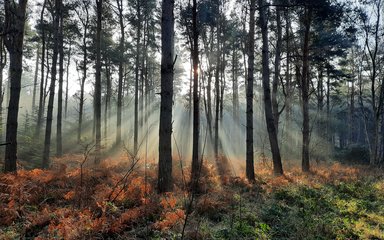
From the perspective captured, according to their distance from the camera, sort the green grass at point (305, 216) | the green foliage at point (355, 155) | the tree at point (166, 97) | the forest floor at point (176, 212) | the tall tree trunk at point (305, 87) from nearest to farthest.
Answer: the forest floor at point (176, 212) < the green grass at point (305, 216) < the tree at point (166, 97) < the tall tree trunk at point (305, 87) < the green foliage at point (355, 155)

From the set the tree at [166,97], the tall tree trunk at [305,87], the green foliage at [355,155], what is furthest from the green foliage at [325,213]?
the green foliage at [355,155]

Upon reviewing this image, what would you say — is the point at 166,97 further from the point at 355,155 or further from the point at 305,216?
the point at 355,155

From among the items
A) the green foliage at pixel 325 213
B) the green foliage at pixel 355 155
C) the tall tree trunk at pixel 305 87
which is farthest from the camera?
the green foliage at pixel 355 155

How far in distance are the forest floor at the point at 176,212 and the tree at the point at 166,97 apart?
1.76 feet

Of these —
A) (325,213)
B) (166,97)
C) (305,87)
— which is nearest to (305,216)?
(325,213)

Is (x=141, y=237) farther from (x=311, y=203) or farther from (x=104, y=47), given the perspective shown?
(x=104, y=47)

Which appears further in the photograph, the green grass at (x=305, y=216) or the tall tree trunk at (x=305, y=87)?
the tall tree trunk at (x=305, y=87)

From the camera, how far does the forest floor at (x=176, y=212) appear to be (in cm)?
491

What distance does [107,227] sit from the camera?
16.2 feet

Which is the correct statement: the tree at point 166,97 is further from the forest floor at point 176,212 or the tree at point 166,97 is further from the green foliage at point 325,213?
the green foliage at point 325,213

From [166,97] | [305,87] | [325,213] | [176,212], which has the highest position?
[305,87]

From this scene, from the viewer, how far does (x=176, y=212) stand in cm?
545

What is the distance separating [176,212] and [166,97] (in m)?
3.16

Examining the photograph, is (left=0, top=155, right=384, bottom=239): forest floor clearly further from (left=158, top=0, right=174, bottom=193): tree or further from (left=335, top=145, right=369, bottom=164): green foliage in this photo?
(left=335, top=145, right=369, bottom=164): green foliage
